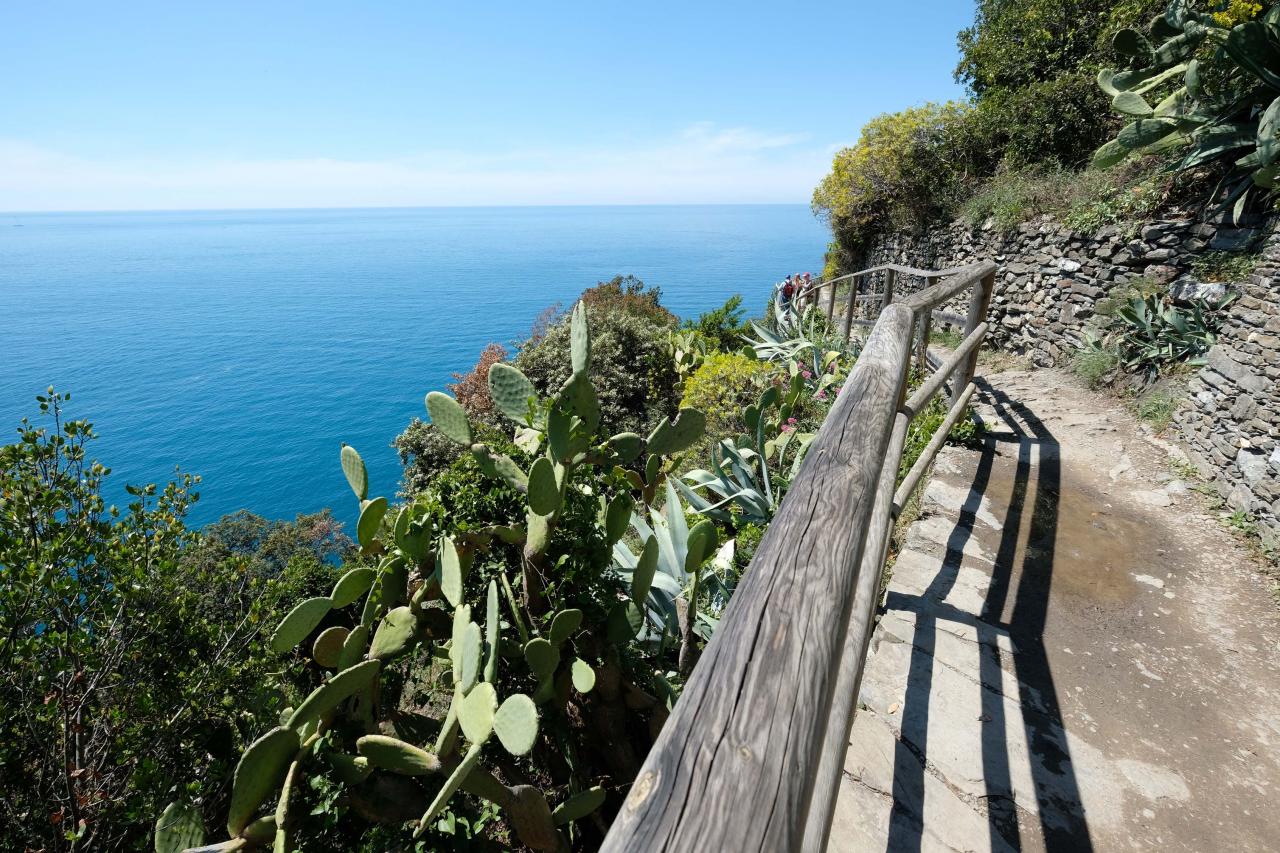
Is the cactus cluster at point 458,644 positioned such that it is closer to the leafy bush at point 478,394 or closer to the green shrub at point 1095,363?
the green shrub at point 1095,363

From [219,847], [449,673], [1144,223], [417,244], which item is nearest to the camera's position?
[219,847]

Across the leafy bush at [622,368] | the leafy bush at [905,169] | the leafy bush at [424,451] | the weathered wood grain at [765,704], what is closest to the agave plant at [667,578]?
the weathered wood grain at [765,704]

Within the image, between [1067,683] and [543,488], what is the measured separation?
1838 mm

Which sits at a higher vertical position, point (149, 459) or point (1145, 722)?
point (1145, 722)

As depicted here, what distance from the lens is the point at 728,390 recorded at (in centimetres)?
Result: 668

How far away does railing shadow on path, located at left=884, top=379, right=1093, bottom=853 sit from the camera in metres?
1.59

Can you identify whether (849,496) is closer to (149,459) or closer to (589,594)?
(589,594)

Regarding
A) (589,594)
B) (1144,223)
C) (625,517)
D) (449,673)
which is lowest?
(449,673)

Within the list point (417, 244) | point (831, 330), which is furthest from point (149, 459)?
point (417, 244)

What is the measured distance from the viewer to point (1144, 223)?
18.7 ft

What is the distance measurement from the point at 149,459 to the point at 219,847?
35.1 metres

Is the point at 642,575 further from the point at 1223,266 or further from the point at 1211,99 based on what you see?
the point at 1211,99

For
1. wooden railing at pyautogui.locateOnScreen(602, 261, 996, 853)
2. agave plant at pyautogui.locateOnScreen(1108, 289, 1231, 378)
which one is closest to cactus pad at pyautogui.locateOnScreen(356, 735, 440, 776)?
wooden railing at pyautogui.locateOnScreen(602, 261, 996, 853)

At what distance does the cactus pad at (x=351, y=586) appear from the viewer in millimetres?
1872
